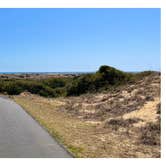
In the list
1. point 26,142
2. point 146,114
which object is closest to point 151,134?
point 26,142

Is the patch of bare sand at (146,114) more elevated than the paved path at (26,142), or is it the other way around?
the patch of bare sand at (146,114)

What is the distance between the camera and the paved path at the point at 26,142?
34.7ft

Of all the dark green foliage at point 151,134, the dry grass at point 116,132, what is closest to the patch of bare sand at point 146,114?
the dry grass at point 116,132

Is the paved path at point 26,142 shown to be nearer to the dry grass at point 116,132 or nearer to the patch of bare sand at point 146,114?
the dry grass at point 116,132

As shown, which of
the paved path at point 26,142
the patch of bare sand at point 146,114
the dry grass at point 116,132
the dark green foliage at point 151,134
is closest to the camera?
the paved path at point 26,142

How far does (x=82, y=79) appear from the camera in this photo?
47.4 m

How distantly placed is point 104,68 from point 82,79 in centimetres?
293

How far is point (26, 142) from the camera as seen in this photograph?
1220 centimetres

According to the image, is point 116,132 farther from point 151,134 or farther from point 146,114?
point 146,114

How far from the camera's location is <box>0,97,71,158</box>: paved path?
1056cm

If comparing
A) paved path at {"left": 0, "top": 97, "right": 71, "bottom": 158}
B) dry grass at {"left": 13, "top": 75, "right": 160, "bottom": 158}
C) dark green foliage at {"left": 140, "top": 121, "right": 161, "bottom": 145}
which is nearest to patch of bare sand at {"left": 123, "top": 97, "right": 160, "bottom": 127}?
dry grass at {"left": 13, "top": 75, "right": 160, "bottom": 158}

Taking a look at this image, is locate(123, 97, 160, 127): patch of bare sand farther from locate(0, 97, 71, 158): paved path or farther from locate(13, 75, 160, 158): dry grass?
locate(0, 97, 71, 158): paved path

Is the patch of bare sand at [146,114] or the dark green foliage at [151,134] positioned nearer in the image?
the dark green foliage at [151,134]

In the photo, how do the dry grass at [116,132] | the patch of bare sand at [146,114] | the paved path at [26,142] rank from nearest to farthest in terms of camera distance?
the paved path at [26,142] < the dry grass at [116,132] < the patch of bare sand at [146,114]
